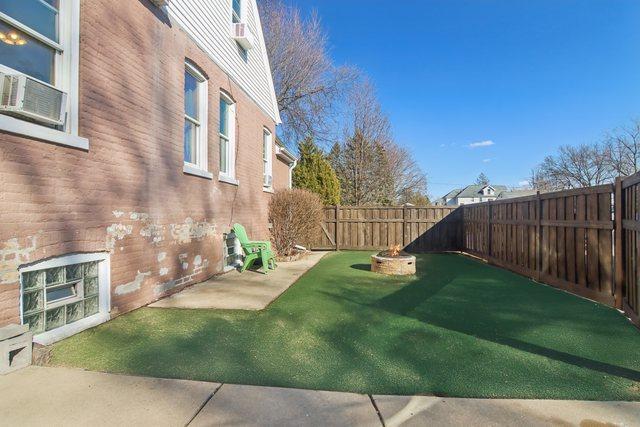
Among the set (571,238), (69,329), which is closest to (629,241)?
(571,238)

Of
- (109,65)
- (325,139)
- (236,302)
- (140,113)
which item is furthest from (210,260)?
(325,139)

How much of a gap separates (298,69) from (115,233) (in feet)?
58.8

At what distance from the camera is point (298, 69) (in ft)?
66.1

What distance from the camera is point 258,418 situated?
2.24 m

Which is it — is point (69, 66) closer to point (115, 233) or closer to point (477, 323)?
point (115, 233)

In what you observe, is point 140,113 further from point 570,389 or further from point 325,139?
point 325,139

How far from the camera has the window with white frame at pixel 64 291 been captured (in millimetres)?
3281

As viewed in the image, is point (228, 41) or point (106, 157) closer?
point (106, 157)

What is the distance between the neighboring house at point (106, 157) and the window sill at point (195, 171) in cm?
3

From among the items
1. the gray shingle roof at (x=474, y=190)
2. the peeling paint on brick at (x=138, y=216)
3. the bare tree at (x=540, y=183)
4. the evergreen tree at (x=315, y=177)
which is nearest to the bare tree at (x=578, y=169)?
the bare tree at (x=540, y=183)

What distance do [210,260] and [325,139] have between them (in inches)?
617

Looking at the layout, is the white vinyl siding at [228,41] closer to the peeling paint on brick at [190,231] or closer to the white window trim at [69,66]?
the white window trim at [69,66]

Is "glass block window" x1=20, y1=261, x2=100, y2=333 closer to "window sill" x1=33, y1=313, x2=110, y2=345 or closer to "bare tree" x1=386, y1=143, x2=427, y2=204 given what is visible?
"window sill" x1=33, y1=313, x2=110, y2=345

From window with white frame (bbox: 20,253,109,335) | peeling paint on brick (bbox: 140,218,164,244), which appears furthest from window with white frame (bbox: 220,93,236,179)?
window with white frame (bbox: 20,253,109,335)
